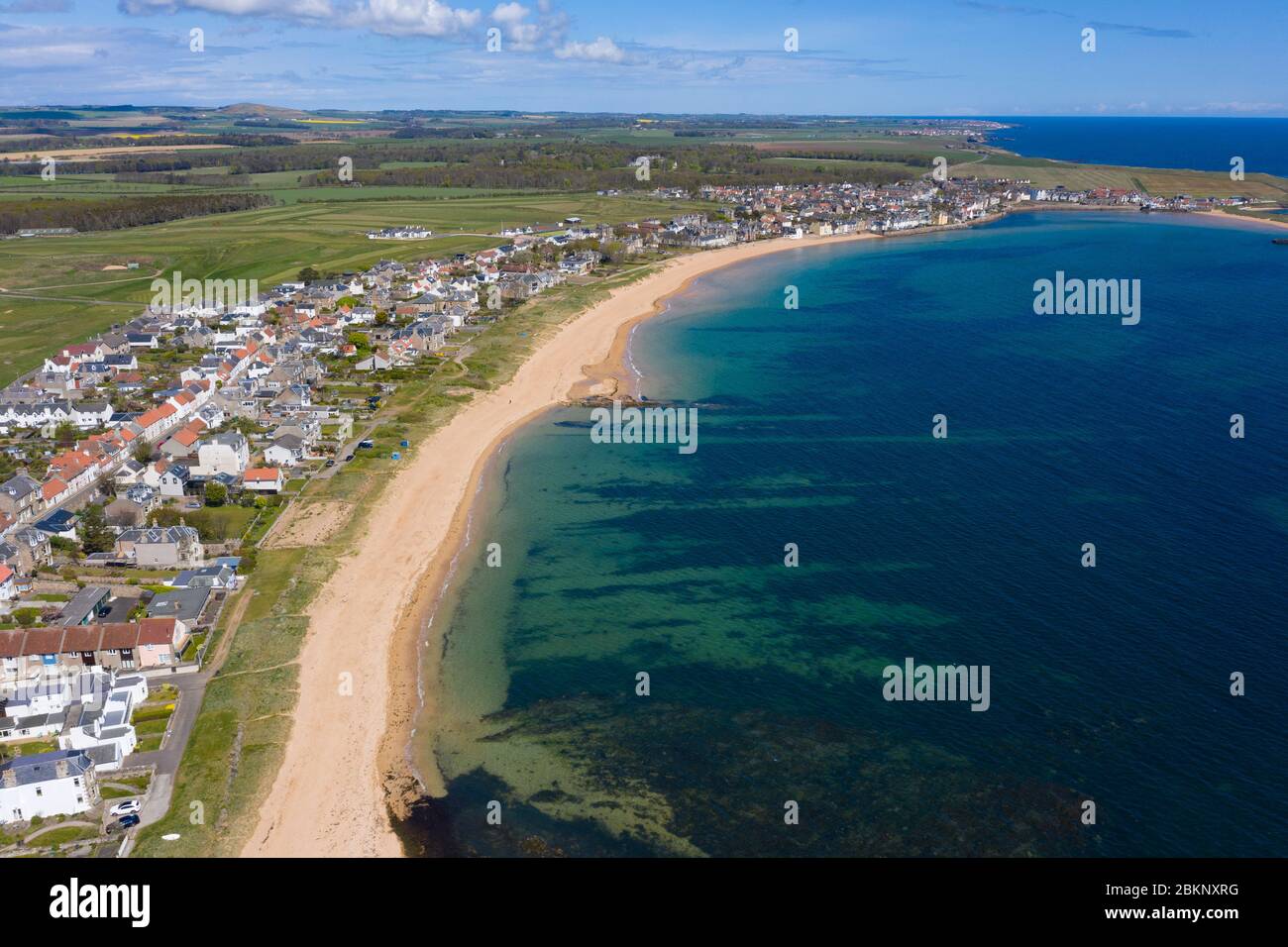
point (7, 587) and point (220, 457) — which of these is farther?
point (220, 457)

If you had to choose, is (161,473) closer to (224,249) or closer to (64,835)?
(64,835)

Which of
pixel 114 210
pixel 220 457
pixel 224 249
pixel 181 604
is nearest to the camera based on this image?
pixel 181 604

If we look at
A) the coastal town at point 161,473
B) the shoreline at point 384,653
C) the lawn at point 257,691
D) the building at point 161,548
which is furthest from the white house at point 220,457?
the building at point 161,548

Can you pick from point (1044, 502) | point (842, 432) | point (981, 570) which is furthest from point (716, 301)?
point (981, 570)

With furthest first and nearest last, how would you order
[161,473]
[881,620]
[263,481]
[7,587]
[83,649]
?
[161,473]
[263,481]
[7,587]
[881,620]
[83,649]

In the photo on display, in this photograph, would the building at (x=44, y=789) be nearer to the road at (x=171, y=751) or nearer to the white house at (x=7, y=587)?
the road at (x=171, y=751)

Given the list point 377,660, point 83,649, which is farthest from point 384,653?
point 83,649

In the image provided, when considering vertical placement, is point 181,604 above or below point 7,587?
below

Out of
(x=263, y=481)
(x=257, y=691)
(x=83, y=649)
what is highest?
(x=263, y=481)
